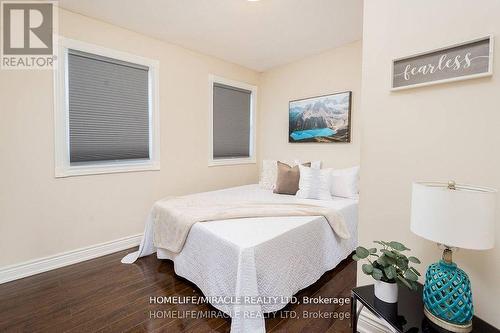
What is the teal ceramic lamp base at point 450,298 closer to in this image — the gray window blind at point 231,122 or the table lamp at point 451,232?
the table lamp at point 451,232

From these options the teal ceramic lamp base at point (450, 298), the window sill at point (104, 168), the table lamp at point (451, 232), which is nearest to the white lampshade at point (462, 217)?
the table lamp at point (451, 232)

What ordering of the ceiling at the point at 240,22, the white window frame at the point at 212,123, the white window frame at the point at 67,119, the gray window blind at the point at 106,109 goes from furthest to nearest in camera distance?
1. the white window frame at the point at 212,123
2. the gray window blind at the point at 106,109
3. the white window frame at the point at 67,119
4. the ceiling at the point at 240,22

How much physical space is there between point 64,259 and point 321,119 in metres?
3.51

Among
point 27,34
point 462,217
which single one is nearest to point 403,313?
point 462,217

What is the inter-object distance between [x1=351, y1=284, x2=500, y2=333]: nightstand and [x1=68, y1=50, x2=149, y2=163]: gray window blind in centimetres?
280

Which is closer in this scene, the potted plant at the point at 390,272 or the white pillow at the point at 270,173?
the potted plant at the point at 390,272

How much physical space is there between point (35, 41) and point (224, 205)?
95.4 inches

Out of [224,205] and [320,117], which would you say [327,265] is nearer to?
[224,205]

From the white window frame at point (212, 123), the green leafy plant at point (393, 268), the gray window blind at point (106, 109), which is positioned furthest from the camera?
the white window frame at point (212, 123)

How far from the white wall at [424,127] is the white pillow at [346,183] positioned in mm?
1432

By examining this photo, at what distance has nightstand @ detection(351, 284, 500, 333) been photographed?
1058 millimetres

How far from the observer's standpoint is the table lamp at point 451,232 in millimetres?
916

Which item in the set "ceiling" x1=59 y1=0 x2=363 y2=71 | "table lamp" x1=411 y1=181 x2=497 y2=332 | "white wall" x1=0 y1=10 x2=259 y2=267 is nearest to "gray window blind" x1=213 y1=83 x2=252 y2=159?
"white wall" x1=0 y1=10 x2=259 y2=267

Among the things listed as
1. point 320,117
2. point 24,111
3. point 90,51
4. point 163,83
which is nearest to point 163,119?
point 163,83
